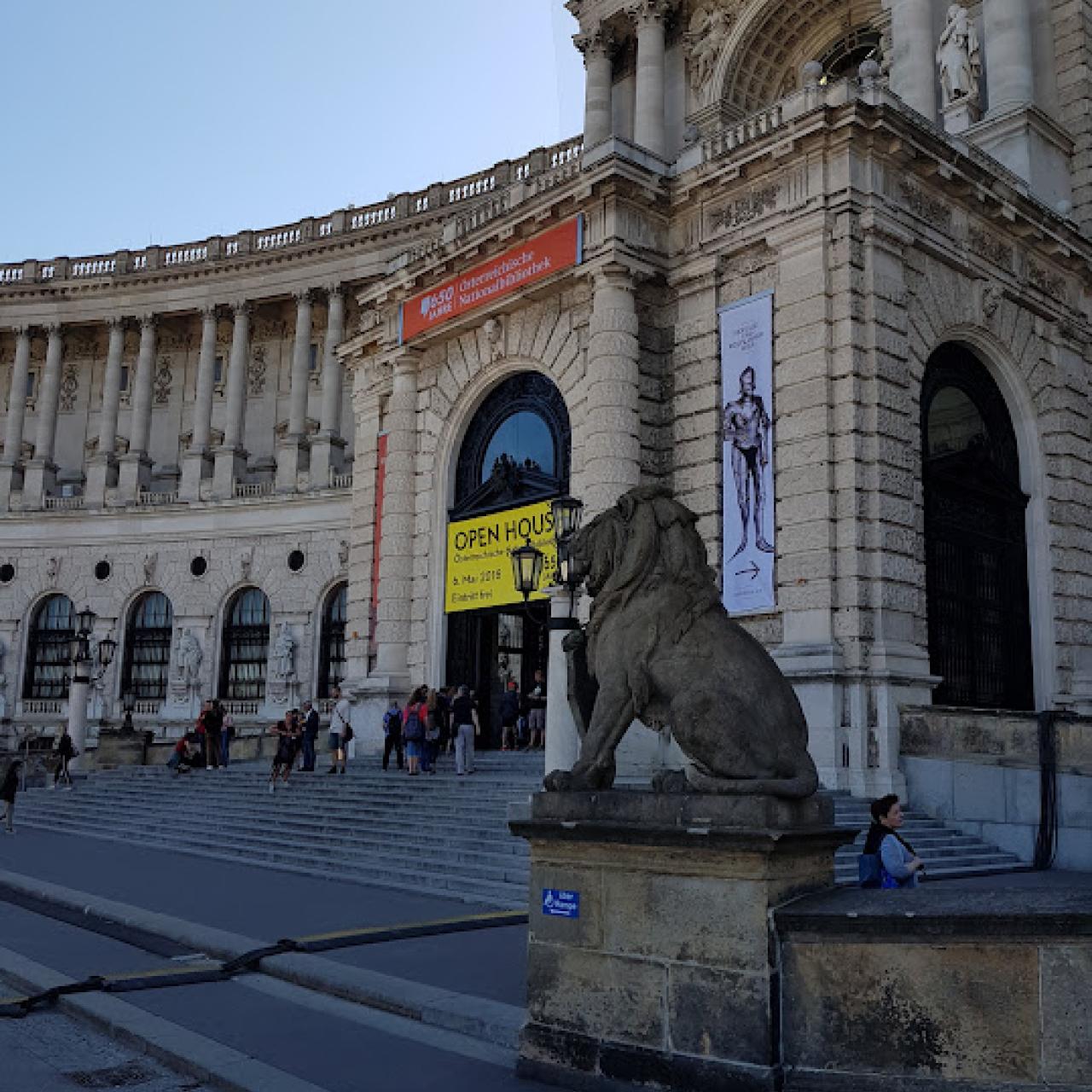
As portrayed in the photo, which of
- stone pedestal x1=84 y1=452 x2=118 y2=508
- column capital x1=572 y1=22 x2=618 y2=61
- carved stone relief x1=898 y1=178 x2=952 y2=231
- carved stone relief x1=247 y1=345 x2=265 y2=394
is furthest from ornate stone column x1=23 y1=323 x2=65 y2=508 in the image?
carved stone relief x1=898 y1=178 x2=952 y2=231

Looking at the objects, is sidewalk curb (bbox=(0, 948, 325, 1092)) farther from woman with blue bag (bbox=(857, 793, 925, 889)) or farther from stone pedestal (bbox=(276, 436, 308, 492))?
stone pedestal (bbox=(276, 436, 308, 492))

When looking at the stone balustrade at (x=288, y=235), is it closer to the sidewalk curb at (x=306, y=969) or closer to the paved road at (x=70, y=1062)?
the sidewalk curb at (x=306, y=969)

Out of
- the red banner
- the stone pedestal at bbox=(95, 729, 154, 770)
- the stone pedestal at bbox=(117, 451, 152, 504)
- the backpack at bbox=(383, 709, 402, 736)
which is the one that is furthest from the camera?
the stone pedestal at bbox=(117, 451, 152, 504)

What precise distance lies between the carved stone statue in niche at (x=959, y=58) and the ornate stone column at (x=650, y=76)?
6488 millimetres

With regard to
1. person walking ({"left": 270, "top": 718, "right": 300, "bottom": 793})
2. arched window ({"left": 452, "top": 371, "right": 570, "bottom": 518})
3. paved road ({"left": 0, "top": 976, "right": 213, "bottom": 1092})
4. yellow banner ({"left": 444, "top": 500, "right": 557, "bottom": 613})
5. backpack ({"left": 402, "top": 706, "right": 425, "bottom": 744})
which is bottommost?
paved road ({"left": 0, "top": 976, "right": 213, "bottom": 1092})

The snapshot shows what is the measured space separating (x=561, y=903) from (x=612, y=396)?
1546 centimetres

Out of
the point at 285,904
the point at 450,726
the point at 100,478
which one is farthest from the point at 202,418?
the point at 285,904

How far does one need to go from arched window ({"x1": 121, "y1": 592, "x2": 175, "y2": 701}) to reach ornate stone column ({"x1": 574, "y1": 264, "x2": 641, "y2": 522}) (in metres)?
28.7

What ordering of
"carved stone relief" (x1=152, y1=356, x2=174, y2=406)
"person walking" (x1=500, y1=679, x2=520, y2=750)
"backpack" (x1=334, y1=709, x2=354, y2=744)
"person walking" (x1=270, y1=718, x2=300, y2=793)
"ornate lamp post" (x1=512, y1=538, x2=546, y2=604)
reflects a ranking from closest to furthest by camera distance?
"ornate lamp post" (x1=512, y1=538, x2=546, y2=604)
"person walking" (x1=270, y1=718, x2=300, y2=793)
"backpack" (x1=334, y1=709, x2=354, y2=744)
"person walking" (x1=500, y1=679, x2=520, y2=750)
"carved stone relief" (x1=152, y1=356, x2=174, y2=406)

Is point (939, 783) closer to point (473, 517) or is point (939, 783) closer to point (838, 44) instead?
point (473, 517)

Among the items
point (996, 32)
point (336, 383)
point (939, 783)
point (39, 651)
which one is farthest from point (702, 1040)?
point (39, 651)

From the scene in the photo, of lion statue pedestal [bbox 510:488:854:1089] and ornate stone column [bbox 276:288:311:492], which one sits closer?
lion statue pedestal [bbox 510:488:854:1089]

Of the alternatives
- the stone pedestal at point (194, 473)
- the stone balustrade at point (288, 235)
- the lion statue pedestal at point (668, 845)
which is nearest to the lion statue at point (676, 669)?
the lion statue pedestal at point (668, 845)

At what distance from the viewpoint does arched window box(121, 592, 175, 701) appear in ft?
148
